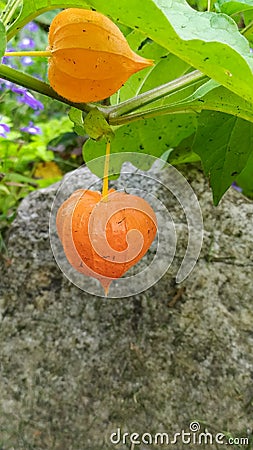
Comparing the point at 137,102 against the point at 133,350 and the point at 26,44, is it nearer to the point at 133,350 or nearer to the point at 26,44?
the point at 133,350

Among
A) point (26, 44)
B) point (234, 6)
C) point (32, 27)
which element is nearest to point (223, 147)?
point (234, 6)

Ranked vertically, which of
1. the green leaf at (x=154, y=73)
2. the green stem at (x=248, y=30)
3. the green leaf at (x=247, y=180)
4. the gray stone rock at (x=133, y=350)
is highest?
the green stem at (x=248, y=30)

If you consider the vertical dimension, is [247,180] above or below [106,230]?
below

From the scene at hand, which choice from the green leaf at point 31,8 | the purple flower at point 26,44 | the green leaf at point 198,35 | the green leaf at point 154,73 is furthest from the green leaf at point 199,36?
the purple flower at point 26,44

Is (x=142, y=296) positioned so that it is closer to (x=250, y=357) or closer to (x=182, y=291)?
(x=182, y=291)

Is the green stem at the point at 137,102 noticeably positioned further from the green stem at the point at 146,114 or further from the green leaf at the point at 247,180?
the green leaf at the point at 247,180

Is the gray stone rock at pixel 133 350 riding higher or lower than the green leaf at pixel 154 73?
lower

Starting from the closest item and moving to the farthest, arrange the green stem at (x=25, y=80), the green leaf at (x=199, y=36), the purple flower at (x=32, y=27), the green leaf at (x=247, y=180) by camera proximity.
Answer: the green leaf at (x=199, y=36)
the green stem at (x=25, y=80)
the green leaf at (x=247, y=180)
the purple flower at (x=32, y=27)
